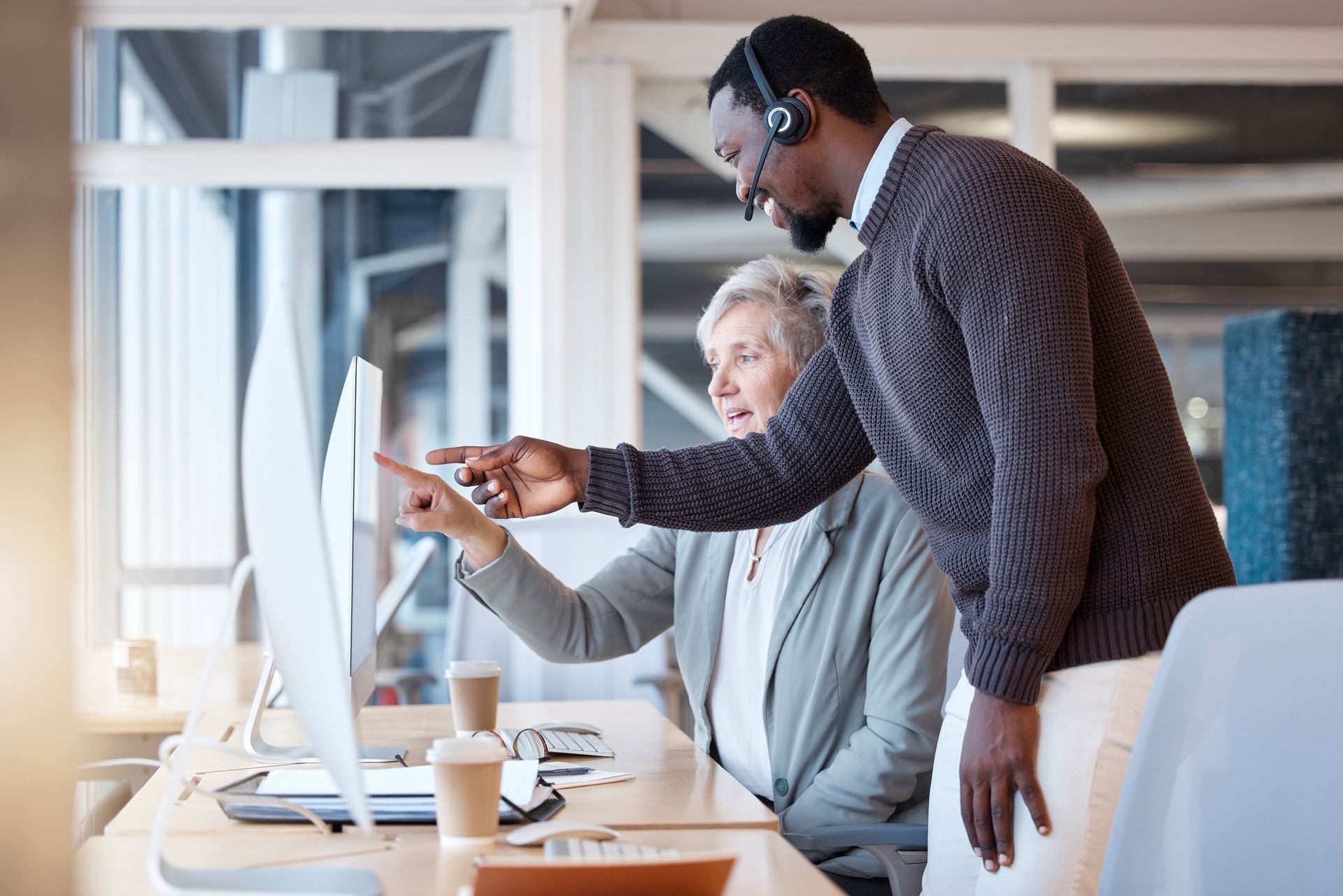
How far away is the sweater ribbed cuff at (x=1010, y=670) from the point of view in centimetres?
122

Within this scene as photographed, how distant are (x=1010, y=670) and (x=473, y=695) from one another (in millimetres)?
819

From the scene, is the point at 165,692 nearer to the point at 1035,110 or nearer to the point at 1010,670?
the point at 1010,670

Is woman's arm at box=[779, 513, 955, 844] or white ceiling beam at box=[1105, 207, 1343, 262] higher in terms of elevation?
white ceiling beam at box=[1105, 207, 1343, 262]

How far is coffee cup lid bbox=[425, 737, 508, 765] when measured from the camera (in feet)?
3.77

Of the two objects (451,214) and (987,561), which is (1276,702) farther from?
(451,214)

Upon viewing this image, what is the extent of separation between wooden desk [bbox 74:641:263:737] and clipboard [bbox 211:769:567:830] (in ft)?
2.47

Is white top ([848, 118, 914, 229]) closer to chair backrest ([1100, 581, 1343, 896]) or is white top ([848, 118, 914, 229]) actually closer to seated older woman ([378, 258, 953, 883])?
seated older woman ([378, 258, 953, 883])

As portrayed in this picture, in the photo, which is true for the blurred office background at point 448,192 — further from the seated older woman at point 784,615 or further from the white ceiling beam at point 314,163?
the seated older woman at point 784,615

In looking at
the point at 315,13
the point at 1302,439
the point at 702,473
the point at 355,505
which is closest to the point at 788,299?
the point at 702,473

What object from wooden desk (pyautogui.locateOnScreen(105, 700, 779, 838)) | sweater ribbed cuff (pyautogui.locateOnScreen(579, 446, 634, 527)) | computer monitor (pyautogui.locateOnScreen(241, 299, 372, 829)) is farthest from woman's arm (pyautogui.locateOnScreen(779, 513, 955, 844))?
computer monitor (pyautogui.locateOnScreen(241, 299, 372, 829))

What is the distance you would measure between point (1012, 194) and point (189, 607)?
3.56 metres

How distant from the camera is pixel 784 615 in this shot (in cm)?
192

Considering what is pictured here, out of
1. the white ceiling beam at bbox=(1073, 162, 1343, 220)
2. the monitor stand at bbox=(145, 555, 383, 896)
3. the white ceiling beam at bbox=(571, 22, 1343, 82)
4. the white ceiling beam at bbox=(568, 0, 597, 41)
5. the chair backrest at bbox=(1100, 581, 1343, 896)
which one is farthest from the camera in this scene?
the white ceiling beam at bbox=(1073, 162, 1343, 220)

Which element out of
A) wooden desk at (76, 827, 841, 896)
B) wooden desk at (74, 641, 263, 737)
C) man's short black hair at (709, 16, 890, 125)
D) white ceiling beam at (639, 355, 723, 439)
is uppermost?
man's short black hair at (709, 16, 890, 125)
